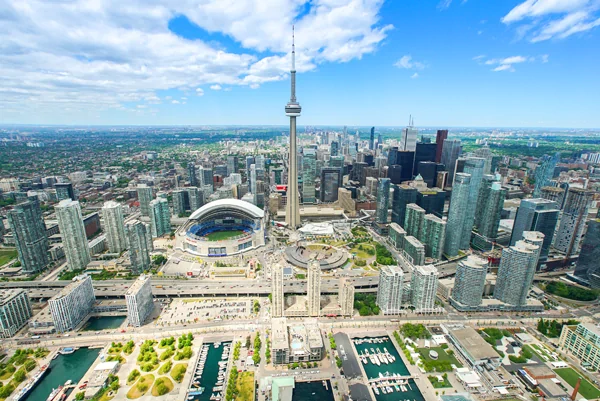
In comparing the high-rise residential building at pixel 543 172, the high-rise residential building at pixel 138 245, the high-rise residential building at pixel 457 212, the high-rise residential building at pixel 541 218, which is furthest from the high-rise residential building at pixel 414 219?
the high-rise residential building at pixel 138 245

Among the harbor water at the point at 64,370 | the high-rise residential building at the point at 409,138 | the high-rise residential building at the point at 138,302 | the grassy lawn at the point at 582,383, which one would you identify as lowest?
the harbor water at the point at 64,370

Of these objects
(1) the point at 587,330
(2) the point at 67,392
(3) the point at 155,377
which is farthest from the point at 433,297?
(2) the point at 67,392

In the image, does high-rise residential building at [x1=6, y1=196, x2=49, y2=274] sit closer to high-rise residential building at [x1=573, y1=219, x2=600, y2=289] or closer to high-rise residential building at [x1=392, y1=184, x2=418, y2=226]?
high-rise residential building at [x1=392, y1=184, x2=418, y2=226]

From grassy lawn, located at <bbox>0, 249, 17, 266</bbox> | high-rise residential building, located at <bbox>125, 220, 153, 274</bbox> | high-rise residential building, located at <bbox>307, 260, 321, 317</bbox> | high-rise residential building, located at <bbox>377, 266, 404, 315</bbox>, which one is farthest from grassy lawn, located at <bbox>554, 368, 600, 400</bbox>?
grassy lawn, located at <bbox>0, 249, 17, 266</bbox>

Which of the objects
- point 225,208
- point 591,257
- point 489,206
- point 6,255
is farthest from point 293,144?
point 6,255

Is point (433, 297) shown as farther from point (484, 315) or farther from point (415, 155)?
point (415, 155)

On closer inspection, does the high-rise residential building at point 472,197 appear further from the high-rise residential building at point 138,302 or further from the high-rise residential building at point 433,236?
the high-rise residential building at point 138,302

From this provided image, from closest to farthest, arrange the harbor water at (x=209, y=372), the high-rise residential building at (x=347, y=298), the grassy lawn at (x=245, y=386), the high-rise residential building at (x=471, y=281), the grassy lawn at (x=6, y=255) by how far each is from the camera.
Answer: the grassy lawn at (x=245, y=386) → the harbor water at (x=209, y=372) → the high-rise residential building at (x=347, y=298) → the high-rise residential building at (x=471, y=281) → the grassy lawn at (x=6, y=255)
